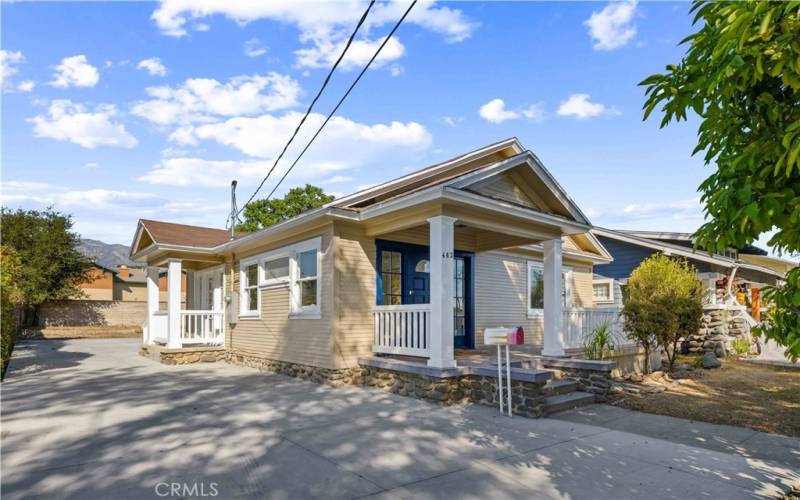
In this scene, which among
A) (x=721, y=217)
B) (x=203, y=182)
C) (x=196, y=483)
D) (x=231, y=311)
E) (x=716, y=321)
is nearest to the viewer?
(x=721, y=217)

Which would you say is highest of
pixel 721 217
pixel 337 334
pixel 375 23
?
pixel 375 23

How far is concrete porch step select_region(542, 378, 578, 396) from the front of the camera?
294 inches

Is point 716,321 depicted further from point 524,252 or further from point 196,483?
point 196,483

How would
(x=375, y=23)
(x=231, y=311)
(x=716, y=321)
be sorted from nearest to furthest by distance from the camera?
(x=375, y=23), (x=231, y=311), (x=716, y=321)

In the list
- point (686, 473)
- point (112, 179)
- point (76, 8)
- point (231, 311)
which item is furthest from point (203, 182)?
point (686, 473)

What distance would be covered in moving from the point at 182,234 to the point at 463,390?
397 inches

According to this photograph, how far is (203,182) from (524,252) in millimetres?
14888

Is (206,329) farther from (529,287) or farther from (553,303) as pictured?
(553,303)

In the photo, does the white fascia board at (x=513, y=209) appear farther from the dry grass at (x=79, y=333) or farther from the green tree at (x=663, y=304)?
the dry grass at (x=79, y=333)

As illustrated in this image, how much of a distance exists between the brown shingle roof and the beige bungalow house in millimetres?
87

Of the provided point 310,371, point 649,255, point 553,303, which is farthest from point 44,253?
point 649,255

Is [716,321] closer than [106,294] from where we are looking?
Yes

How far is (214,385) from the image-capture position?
9125mm

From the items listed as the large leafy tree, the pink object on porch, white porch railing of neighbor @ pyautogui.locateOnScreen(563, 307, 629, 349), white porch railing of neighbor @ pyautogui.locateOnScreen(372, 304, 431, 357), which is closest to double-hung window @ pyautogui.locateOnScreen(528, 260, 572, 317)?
white porch railing of neighbor @ pyautogui.locateOnScreen(563, 307, 629, 349)
